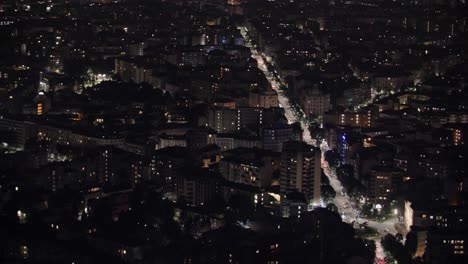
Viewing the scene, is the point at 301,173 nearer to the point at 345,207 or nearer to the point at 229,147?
the point at 345,207

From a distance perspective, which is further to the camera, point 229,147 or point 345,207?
point 229,147

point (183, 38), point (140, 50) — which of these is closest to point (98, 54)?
point (140, 50)

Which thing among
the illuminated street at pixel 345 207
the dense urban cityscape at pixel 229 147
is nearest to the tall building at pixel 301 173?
the dense urban cityscape at pixel 229 147

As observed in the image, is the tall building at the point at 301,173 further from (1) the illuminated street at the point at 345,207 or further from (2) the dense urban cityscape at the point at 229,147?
(1) the illuminated street at the point at 345,207

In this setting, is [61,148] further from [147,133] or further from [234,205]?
[234,205]

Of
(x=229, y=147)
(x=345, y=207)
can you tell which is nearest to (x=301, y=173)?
(x=345, y=207)
